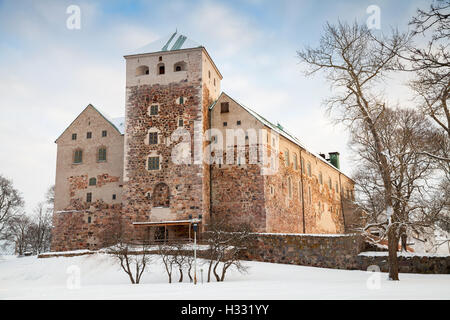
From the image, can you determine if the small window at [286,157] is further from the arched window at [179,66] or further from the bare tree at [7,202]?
the bare tree at [7,202]

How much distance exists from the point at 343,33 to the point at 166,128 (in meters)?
16.7

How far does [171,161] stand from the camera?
31984mm

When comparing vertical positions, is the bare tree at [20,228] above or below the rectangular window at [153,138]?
below

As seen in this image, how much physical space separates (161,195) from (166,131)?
4896mm

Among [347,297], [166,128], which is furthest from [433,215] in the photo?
[166,128]

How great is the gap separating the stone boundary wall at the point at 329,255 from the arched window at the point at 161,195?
26.9 feet

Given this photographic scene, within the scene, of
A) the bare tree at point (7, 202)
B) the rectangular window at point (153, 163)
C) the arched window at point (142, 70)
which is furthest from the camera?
the bare tree at point (7, 202)

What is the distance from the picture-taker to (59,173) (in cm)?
3659

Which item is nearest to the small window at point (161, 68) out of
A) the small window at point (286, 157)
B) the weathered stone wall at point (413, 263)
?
the small window at point (286, 157)

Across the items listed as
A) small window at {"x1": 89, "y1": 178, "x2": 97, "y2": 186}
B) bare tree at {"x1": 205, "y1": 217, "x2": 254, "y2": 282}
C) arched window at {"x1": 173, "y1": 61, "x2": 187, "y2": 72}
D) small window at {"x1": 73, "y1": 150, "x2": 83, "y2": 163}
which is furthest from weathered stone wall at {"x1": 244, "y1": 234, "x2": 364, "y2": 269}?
small window at {"x1": 73, "y1": 150, "x2": 83, "y2": 163}

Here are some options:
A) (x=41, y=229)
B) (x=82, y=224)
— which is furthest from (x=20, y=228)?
(x=82, y=224)

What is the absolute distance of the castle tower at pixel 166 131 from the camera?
103 ft
